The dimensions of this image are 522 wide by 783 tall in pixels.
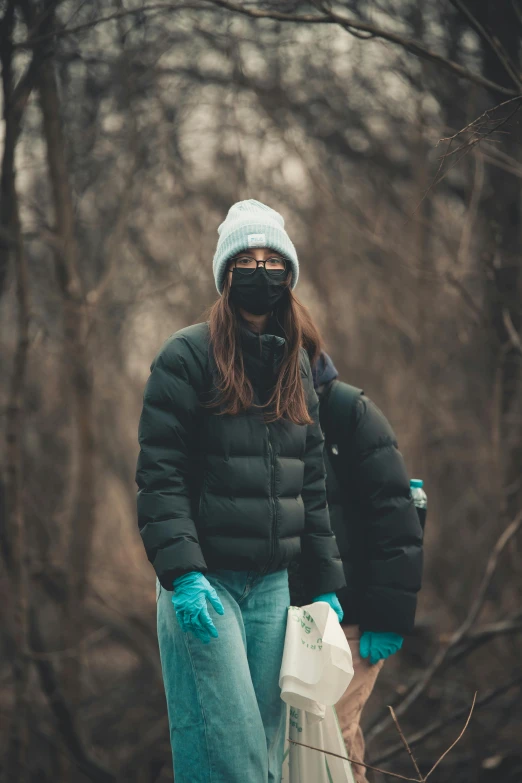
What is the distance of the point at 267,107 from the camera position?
24.7 ft

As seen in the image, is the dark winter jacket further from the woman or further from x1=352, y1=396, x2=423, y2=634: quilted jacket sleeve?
the woman

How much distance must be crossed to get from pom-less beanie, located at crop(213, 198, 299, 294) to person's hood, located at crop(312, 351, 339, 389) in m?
0.48

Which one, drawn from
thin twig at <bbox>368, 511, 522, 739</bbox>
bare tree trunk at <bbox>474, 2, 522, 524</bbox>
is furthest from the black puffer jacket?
bare tree trunk at <bbox>474, 2, 522, 524</bbox>

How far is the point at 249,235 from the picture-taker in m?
2.87

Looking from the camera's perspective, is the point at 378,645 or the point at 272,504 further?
the point at 378,645

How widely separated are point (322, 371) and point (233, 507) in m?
0.90

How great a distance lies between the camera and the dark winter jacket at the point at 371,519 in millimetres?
3234

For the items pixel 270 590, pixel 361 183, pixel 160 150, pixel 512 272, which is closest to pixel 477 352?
pixel 361 183

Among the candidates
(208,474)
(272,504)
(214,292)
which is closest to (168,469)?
(208,474)

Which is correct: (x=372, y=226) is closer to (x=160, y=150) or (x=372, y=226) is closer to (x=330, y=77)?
(x=330, y=77)

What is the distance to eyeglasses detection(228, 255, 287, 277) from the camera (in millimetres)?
2887

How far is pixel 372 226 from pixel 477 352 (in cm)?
242

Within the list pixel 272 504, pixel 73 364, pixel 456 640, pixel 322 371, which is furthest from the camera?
pixel 73 364

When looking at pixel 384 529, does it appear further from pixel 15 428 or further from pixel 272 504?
pixel 15 428
